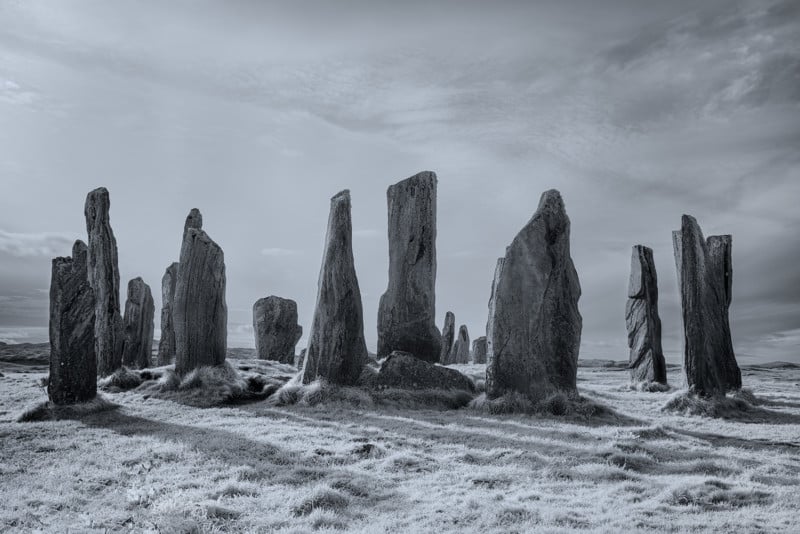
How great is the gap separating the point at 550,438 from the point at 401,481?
13.2 feet

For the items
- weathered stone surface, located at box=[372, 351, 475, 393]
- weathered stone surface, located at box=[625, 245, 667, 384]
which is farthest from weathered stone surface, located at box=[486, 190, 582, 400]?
weathered stone surface, located at box=[625, 245, 667, 384]

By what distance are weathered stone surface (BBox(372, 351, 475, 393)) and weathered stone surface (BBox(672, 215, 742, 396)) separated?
589cm

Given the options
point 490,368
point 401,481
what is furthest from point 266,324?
point 401,481

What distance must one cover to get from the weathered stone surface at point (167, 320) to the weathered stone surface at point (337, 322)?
11517 millimetres

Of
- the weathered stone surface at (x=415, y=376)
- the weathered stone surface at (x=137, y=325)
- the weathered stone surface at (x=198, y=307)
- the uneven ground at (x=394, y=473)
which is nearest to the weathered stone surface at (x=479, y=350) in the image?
the weathered stone surface at (x=137, y=325)

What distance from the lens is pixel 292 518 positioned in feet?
24.7

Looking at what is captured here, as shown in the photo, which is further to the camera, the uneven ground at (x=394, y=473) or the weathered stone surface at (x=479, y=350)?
the weathered stone surface at (x=479, y=350)

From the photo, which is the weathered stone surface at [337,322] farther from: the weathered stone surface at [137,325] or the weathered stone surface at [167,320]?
the weathered stone surface at [137,325]

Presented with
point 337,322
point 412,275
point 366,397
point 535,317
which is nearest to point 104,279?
point 337,322

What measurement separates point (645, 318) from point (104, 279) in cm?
1877

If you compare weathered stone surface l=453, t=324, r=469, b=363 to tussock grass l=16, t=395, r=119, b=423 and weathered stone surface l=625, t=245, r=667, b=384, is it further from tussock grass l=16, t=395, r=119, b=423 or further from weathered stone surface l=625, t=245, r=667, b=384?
tussock grass l=16, t=395, r=119, b=423

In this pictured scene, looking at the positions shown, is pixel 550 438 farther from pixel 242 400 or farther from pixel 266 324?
pixel 266 324

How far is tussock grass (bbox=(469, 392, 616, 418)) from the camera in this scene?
14.7 m

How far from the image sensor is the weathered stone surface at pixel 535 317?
1534 cm
